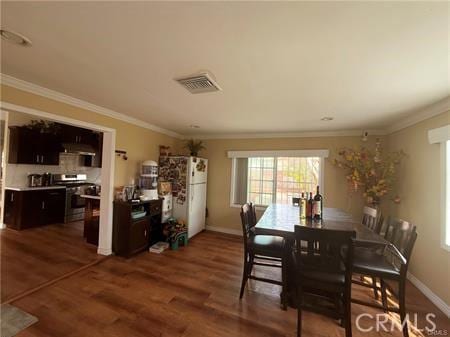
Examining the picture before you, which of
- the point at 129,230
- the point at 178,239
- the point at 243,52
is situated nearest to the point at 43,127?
the point at 129,230

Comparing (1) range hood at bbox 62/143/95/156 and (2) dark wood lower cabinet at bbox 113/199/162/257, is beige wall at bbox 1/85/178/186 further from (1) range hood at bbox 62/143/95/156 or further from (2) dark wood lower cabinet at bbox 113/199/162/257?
(1) range hood at bbox 62/143/95/156

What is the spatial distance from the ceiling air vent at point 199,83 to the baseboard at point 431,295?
11.0 feet

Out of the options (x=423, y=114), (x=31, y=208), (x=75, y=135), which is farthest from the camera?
(x=75, y=135)

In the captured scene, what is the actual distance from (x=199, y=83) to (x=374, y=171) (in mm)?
3153

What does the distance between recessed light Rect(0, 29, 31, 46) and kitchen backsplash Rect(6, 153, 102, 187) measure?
4.50 metres

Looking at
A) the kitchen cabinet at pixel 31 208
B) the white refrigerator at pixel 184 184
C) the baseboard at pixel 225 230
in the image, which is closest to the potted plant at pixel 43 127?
the kitchen cabinet at pixel 31 208

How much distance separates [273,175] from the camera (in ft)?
14.9

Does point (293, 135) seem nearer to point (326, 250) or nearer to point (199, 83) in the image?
point (199, 83)

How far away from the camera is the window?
4248 mm

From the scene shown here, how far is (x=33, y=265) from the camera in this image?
111 inches

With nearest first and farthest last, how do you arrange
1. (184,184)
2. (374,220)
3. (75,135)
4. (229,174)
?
(374,220)
(184,184)
(229,174)
(75,135)

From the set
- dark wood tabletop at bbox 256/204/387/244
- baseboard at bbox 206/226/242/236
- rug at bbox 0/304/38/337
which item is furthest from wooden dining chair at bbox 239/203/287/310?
baseboard at bbox 206/226/242/236

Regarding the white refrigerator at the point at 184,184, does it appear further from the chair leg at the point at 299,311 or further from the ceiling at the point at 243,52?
the chair leg at the point at 299,311

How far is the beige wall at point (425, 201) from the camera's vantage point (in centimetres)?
229
